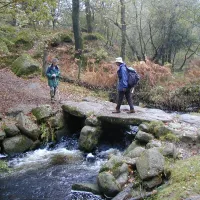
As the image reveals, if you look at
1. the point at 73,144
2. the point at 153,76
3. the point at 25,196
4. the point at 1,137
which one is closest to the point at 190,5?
the point at 153,76

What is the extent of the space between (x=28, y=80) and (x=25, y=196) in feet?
31.9

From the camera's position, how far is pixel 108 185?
6.70 m

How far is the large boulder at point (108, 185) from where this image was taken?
6.62m

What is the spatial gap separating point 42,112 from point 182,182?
22.4 ft

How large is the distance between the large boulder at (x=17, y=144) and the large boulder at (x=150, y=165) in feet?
16.2

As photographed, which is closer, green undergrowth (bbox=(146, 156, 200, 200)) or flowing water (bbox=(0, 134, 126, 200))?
green undergrowth (bbox=(146, 156, 200, 200))

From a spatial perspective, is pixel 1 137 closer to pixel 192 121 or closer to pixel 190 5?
pixel 192 121

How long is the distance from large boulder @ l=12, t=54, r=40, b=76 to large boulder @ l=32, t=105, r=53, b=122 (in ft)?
18.3

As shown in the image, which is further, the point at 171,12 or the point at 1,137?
the point at 171,12

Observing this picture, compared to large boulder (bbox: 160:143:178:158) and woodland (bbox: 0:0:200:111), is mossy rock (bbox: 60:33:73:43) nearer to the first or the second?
woodland (bbox: 0:0:200:111)

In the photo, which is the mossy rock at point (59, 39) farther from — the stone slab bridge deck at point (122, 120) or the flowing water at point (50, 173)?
the flowing water at point (50, 173)

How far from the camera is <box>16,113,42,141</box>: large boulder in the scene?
34.1 ft

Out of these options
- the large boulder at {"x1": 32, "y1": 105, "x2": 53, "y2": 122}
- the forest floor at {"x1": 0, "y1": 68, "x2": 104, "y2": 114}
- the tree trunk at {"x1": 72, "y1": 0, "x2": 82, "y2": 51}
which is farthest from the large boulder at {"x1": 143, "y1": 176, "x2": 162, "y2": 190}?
the tree trunk at {"x1": 72, "y1": 0, "x2": 82, "y2": 51}

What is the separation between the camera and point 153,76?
53.4 ft
